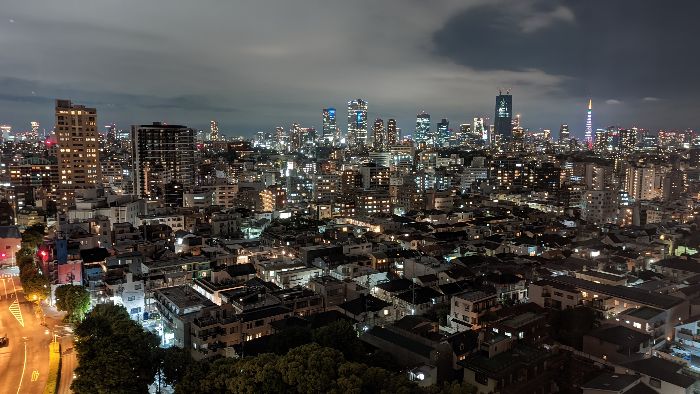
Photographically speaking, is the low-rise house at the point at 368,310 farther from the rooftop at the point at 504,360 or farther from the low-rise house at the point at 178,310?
the rooftop at the point at 504,360

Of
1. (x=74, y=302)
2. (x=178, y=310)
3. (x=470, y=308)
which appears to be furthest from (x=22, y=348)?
(x=470, y=308)

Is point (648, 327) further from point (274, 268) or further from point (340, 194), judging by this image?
point (340, 194)

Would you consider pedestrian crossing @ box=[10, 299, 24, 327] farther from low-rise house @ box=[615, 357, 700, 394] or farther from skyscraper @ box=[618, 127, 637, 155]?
skyscraper @ box=[618, 127, 637, 155]

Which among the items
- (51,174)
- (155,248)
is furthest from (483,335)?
(51,174)

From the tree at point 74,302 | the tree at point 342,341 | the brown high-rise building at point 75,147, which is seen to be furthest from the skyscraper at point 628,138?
the tree at point 74,302

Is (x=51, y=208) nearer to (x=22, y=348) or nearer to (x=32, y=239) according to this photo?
(x=32, y=239)

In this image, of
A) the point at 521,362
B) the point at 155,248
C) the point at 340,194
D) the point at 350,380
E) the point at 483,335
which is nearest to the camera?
the point at 350,380
